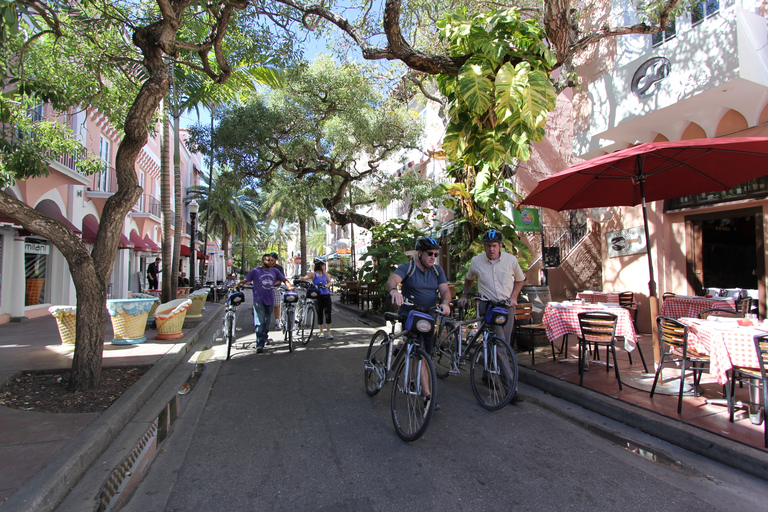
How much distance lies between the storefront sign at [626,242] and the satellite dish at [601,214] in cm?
48

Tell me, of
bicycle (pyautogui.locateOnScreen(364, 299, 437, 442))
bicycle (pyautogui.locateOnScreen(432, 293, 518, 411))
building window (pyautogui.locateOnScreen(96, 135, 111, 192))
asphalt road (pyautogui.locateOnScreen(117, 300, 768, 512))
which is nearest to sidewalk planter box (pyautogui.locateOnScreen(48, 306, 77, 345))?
asphalt road (pyautogui.locateOnScreen(117, 300, 768, 512))

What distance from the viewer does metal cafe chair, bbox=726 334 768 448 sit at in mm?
3844

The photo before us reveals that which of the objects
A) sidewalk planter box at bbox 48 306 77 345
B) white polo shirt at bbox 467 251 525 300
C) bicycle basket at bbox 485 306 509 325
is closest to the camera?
bicycle basket at bbox 485 306 509 325

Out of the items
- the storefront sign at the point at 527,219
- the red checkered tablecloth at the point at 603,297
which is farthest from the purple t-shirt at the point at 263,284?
the red checkered tablecloth at the point at 603,297

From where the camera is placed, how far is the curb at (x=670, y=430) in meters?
3.63

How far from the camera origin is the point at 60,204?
1481cm

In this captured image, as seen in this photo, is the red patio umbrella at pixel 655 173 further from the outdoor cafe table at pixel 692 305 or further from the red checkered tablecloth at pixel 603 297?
the red checkered tablecloth at pixel 603 297

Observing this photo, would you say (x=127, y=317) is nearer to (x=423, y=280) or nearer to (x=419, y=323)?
(x=423, y=280)

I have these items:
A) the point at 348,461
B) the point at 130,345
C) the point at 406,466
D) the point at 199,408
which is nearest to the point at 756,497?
the point at 406,466

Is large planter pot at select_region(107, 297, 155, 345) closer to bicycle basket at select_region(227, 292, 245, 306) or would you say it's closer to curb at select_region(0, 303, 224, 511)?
bicycle basket at select_region(227, 292, 245, 306)

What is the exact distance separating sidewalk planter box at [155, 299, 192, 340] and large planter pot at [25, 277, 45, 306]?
7.63 metres

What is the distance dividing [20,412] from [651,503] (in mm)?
5724

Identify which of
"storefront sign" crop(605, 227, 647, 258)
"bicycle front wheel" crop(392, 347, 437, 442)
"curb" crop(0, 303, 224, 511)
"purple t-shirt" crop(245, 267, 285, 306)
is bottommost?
"curb" crop(0, 303, 224, 511)

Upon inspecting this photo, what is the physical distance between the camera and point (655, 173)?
233 inches
